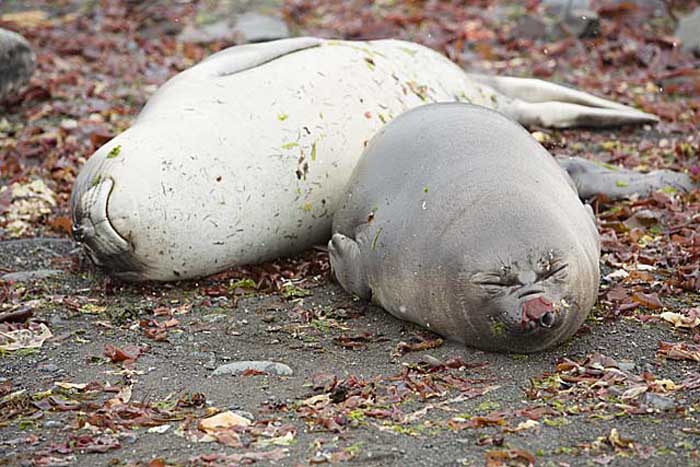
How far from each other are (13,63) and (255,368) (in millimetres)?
4826

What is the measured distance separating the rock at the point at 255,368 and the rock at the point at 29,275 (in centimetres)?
168

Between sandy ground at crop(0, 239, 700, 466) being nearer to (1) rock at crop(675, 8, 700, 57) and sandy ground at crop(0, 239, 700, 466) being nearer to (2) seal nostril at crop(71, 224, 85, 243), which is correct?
(2) seal nostril at crop(71, 224, 85, 243)

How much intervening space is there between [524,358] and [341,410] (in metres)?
0.89

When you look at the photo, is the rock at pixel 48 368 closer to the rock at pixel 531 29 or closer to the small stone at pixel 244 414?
the small stone at pixel 244 414

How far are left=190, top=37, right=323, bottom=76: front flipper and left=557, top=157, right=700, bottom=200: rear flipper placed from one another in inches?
65.0

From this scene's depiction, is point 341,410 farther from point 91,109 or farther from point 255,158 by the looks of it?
point 91,109

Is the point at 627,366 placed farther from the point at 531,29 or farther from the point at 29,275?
the point at 531,29

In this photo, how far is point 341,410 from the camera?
4043 millimetres

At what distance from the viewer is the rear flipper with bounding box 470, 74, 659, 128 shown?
7.81m

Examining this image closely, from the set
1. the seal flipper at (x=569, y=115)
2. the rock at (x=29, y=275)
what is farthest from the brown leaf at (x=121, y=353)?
the seal flipper at (x=569, y=115)

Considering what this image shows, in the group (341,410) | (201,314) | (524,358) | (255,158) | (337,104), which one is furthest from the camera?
(337,104)

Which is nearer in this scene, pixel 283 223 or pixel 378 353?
pixel 378 353

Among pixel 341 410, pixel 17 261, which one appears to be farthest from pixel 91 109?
pixel 341 410

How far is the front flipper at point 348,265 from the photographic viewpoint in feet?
17.1
